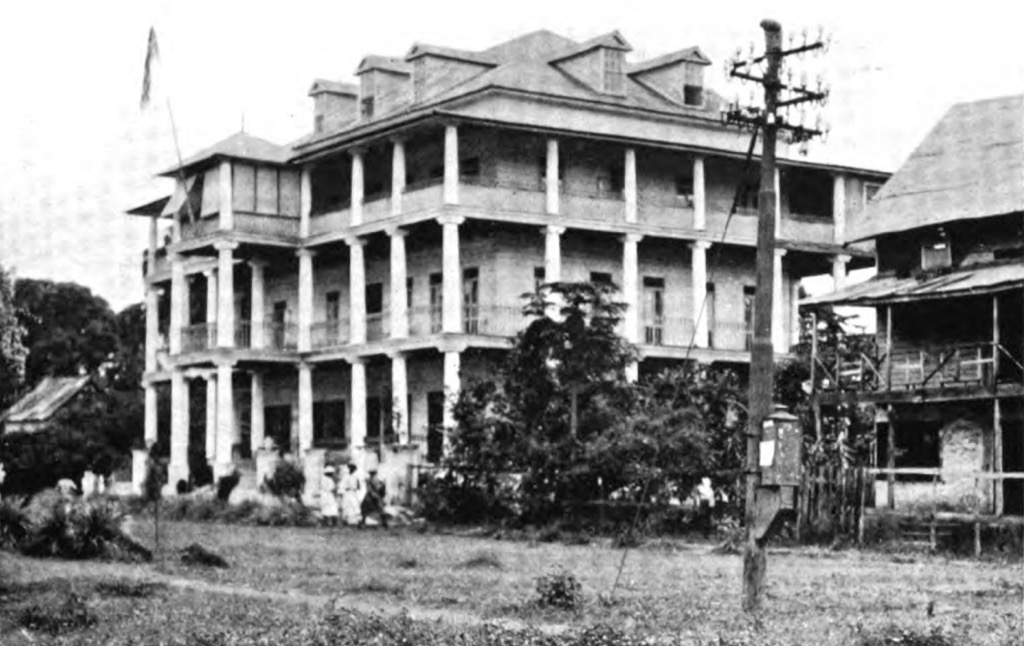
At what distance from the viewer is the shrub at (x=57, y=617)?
53.9 feet

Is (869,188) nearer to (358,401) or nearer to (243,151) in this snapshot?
(358,401)

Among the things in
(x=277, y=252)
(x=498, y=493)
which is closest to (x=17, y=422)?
(x=277, y=252)

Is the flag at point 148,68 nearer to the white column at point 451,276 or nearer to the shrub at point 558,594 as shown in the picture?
the shrub at point 558,594

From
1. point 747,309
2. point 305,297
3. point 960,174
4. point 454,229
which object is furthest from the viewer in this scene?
point 747,309

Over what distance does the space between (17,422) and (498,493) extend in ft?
145

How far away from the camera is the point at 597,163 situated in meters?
49.3

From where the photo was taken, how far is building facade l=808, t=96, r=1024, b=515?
37.1m

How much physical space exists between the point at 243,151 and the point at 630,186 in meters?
11.0

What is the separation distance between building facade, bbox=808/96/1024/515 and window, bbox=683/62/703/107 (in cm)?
969

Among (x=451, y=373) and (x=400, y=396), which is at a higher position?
(x=451, y=373)

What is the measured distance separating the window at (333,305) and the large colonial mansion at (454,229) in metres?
0.09

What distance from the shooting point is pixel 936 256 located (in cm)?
4078

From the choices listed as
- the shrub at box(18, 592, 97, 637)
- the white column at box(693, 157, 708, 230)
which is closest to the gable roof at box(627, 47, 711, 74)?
the white column at box(693, 157, 708, 230)

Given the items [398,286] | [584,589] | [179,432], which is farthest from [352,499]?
[584,589]
